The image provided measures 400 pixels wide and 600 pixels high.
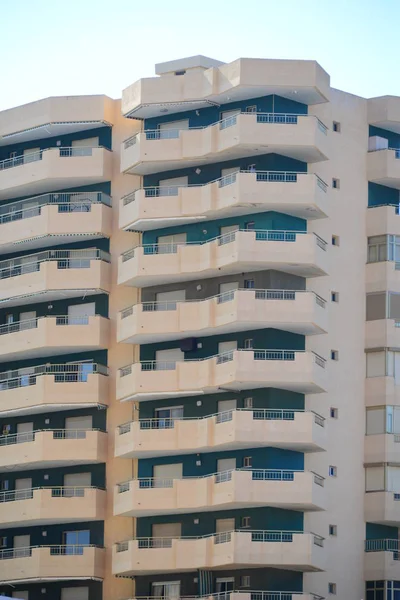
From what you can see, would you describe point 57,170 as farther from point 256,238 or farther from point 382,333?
point 382,333

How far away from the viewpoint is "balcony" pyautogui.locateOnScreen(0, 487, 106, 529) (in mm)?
129500

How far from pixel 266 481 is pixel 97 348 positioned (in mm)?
14038

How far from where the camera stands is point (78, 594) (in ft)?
425

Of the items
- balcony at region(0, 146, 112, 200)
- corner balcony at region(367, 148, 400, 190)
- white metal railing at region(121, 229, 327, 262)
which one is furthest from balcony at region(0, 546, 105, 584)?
corner balcony at region(367, 148, 400, 190)

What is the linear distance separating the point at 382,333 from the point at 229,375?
9.78 meters

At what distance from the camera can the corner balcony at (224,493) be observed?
123688mm

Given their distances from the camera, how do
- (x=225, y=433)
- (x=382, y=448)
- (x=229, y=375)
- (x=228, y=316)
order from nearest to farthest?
(x=225, y=433) → (x=229, y=375) → (x=228, y=316) → (x=382, y=448)

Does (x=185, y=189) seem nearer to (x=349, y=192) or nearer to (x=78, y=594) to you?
(x=349, y=192)

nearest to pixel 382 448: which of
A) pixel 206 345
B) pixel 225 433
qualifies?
pixel 225 433

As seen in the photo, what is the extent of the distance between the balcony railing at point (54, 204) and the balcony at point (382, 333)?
16587 mm

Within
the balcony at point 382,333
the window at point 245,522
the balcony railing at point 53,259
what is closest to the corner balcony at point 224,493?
the window at point 245,522

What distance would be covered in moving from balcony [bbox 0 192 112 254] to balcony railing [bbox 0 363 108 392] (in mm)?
7257

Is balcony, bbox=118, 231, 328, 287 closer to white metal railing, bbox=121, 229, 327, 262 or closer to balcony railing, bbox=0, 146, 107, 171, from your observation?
white metal railing, bbox=121, 229, 327, 262

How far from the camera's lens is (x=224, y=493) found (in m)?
124
